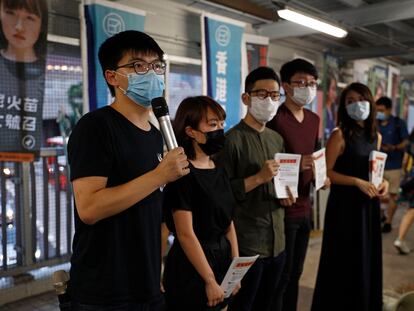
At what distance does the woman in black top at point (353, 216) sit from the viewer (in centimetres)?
254

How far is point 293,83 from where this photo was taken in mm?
2340

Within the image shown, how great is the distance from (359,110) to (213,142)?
1.22m

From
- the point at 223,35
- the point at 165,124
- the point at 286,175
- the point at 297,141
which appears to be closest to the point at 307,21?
the point at 223,35

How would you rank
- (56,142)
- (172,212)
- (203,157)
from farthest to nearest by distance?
(56,142)
(203,157)
(172,212)

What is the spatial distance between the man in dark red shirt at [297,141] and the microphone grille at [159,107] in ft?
3.93

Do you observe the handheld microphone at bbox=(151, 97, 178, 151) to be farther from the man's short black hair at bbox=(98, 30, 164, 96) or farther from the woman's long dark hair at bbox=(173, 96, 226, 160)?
the woman's long dark hair at bbox=(173, 96, 226, 160)

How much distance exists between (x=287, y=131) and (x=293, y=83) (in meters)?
0.28

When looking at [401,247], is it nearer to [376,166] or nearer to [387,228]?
[387,228]

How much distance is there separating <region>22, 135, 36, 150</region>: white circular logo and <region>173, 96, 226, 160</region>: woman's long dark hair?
1741 millimetres

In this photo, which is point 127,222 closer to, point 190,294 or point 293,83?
point 190,294

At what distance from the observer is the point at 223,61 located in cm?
434

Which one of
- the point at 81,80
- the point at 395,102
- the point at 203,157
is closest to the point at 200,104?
the point at 203,157

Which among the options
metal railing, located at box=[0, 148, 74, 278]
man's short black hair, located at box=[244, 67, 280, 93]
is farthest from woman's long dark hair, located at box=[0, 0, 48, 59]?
man's short black hair, located at box=[244, 67, 280, 93]

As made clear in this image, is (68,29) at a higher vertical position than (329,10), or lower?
lower
